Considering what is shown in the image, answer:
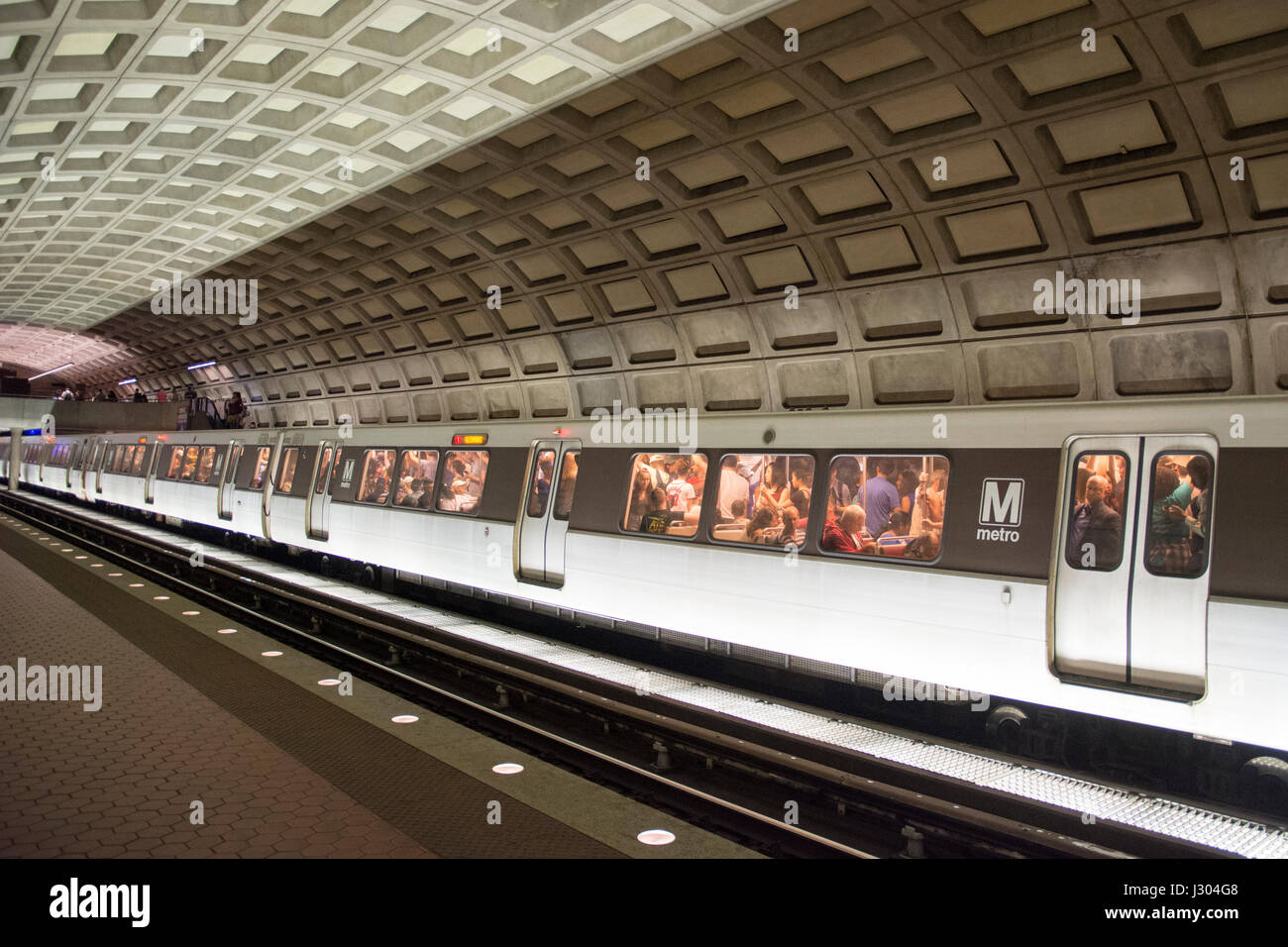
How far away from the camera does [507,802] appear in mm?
5309

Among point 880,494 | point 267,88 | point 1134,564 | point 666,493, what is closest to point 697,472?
point 666,493

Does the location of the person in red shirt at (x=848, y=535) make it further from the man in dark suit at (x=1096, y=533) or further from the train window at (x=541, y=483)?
the train window at (x=541, y=483)

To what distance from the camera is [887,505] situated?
23.7ft

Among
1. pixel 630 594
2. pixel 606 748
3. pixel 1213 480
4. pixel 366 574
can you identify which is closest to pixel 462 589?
pixel 366 574

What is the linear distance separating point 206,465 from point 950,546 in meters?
19.3

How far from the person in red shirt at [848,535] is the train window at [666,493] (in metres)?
1.60

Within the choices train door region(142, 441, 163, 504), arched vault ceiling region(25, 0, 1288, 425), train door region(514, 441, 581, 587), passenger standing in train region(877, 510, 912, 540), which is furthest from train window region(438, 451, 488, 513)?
train door region(142, 441, 163, 504)

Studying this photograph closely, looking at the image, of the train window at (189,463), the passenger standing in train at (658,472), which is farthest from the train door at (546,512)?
the train window at (189,463)

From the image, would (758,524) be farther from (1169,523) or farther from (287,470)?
(287,470)

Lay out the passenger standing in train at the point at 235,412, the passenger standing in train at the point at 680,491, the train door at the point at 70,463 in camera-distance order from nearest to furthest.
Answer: the passenger standing in train at the point at 680,491 → the train door at the point at 70,463 → the passenger standing in train at the point at 235,412

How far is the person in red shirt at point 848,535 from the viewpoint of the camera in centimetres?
727

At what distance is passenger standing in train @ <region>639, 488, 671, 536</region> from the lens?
907 centimetres

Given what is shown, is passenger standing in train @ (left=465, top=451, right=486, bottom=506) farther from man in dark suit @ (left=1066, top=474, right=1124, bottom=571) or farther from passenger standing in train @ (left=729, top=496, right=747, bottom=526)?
man in dark suit @ (left=1066, top=474, right=1124, bottom=571)

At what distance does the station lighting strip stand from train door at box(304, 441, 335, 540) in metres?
6.33
